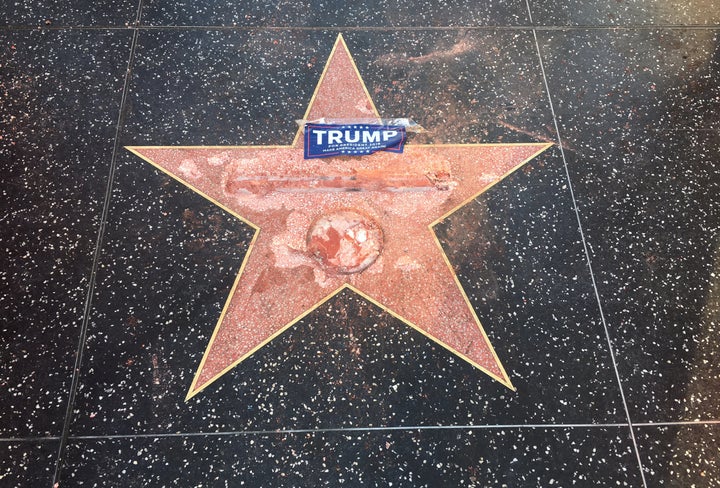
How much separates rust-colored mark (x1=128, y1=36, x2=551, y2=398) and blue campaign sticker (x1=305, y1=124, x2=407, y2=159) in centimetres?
4

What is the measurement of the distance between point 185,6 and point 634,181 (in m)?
2.60

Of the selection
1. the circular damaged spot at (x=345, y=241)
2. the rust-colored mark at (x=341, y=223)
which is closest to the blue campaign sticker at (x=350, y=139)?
the rust-colored mark at (x=341, y=223)

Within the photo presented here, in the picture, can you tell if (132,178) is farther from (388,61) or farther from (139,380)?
(388,61)

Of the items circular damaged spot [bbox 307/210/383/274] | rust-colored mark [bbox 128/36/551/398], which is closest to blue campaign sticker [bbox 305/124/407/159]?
rust-colored mark [bbox 128/36/551/398]

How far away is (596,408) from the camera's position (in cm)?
186

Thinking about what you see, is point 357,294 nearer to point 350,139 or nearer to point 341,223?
point 341,223

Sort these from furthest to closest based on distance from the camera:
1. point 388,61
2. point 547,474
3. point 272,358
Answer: point 388,61, point 272,358, point 547,474

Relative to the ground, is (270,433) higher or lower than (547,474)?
higher

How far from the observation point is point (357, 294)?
2.00 metres

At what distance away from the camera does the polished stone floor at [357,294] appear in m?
1.79

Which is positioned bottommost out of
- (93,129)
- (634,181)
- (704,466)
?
(704,466)

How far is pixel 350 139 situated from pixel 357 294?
2.53 ft

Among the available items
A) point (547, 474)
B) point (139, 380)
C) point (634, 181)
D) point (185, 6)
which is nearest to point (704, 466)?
point (547, 474)

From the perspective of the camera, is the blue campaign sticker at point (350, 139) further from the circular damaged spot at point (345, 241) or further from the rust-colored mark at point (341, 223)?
the circular damaged spot at point (345, 241)
